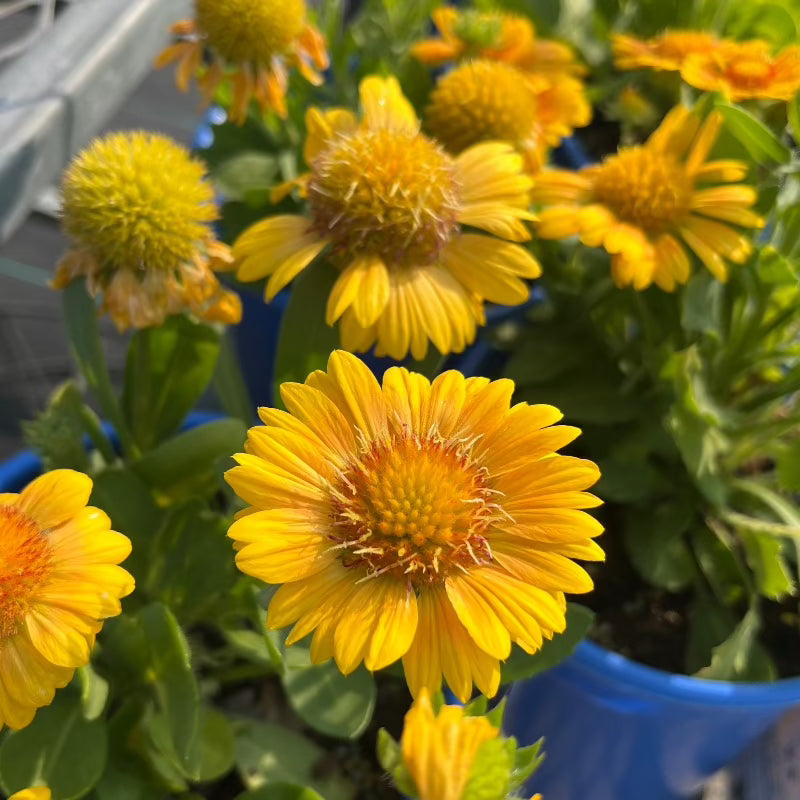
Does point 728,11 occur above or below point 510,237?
below

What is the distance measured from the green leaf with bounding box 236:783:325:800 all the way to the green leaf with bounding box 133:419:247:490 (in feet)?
0.86

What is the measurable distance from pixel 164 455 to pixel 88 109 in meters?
0.33

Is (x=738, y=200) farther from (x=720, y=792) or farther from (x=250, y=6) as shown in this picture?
(x=720, y=792)

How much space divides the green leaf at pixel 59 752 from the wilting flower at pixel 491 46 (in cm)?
76

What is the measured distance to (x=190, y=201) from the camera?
0.68 meters

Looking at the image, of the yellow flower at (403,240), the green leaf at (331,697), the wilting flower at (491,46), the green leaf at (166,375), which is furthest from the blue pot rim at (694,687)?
the wilting flower at (491,46)

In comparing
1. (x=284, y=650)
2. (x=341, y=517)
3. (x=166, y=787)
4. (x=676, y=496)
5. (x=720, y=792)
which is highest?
(x=341, y=517)

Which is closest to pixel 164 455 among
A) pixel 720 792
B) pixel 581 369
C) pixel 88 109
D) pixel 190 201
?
pixel 190 201

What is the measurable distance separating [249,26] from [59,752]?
0.63 metres

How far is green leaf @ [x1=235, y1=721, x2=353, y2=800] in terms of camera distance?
788 millimetres

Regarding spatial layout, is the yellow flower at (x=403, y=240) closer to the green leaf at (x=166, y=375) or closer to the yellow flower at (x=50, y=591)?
the green leaf at (x=166, y=375)

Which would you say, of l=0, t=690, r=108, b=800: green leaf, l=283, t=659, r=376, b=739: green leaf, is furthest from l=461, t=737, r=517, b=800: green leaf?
l=0, t=690, r=108, b=800: green leaf

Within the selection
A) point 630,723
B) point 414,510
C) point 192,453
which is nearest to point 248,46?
point 192,453

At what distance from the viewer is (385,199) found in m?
0.67
